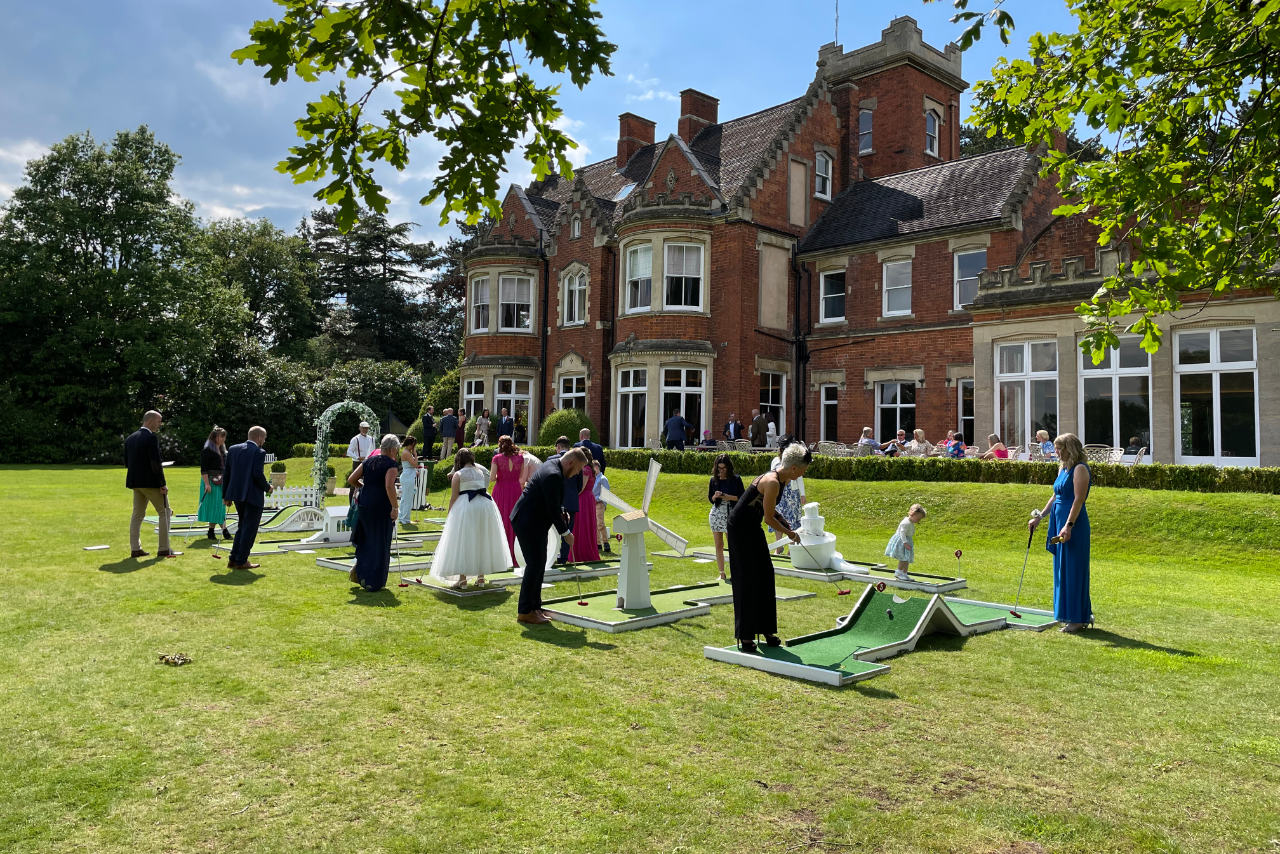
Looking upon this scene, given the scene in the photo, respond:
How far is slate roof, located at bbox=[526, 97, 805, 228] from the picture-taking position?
104 ft

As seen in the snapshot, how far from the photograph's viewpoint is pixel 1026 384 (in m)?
23.7

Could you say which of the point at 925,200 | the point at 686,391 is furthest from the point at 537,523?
the point at 925,200

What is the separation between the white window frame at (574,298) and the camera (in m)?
33.6

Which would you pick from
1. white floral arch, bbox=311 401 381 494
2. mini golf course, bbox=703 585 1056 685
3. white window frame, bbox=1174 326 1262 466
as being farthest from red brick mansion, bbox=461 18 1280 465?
mini golf course, bbox=703 585 1056 685

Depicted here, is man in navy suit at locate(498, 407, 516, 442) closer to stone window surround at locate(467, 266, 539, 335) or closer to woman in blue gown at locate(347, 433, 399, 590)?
stone window surround at locate(467, 266, 539, 335)

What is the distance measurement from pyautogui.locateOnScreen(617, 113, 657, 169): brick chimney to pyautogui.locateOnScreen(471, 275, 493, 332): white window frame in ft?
28.3

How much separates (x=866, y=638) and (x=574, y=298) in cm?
2677

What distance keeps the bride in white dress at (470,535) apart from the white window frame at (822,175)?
24.5 m

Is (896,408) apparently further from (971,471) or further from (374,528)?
(374,528)

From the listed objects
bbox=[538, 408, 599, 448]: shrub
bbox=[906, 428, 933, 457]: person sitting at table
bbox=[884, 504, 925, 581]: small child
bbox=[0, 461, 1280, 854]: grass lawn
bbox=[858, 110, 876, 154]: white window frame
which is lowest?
bbox=[0, 461, 1280, 854]: grass lawn

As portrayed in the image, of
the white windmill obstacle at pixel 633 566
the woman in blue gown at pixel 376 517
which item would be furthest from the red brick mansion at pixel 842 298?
the woman in blue gown at pixel 376 517

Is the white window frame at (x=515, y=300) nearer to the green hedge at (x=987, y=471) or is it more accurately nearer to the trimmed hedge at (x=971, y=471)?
the trimmed hedge at (x=971, y=471)

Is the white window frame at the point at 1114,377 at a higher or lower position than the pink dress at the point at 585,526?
higher

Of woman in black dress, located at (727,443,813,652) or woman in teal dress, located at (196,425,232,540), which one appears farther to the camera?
woman in teal dress, located at (196,425,232,540)
